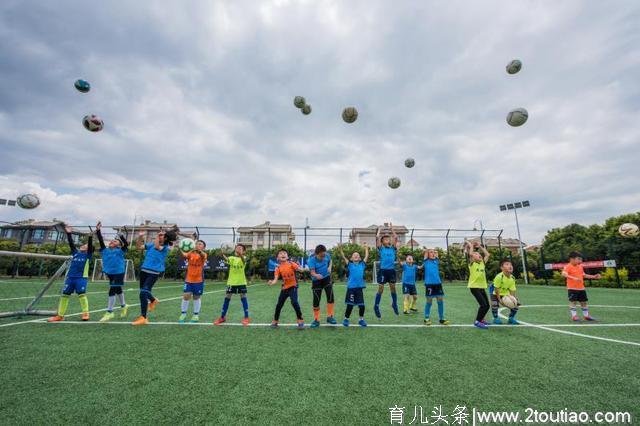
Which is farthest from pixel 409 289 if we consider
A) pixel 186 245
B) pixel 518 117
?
pixel 518 117

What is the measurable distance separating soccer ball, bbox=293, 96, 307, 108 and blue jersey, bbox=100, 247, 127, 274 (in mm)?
8213

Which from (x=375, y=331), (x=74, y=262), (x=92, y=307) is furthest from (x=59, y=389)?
(x=92, y=307)

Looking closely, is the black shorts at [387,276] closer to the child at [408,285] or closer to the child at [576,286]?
the child at [408,285]

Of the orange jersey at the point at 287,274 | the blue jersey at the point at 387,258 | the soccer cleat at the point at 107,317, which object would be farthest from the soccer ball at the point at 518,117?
Answer: the soccer cleat at the point at 107,317

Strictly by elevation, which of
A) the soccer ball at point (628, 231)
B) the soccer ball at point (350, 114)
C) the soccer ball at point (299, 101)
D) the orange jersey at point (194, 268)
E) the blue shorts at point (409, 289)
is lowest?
the blue shorts at point (409, 289)

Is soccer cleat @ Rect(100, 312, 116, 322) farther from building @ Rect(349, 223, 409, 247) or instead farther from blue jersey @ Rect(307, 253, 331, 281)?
building @ Rect(349, 223, 409, 247)

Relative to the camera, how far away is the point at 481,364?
160 inches

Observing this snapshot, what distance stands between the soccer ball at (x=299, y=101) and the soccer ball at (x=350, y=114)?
1.91 meters

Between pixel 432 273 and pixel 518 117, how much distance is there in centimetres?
719

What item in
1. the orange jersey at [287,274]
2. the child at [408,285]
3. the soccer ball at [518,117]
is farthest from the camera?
the soccer ball at [518,117]

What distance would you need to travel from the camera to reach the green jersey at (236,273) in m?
7.51

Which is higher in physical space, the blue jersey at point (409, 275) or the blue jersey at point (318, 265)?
the blue jersey at point (318, 265)

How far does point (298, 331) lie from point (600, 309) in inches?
419

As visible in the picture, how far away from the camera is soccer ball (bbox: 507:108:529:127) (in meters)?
10.2
